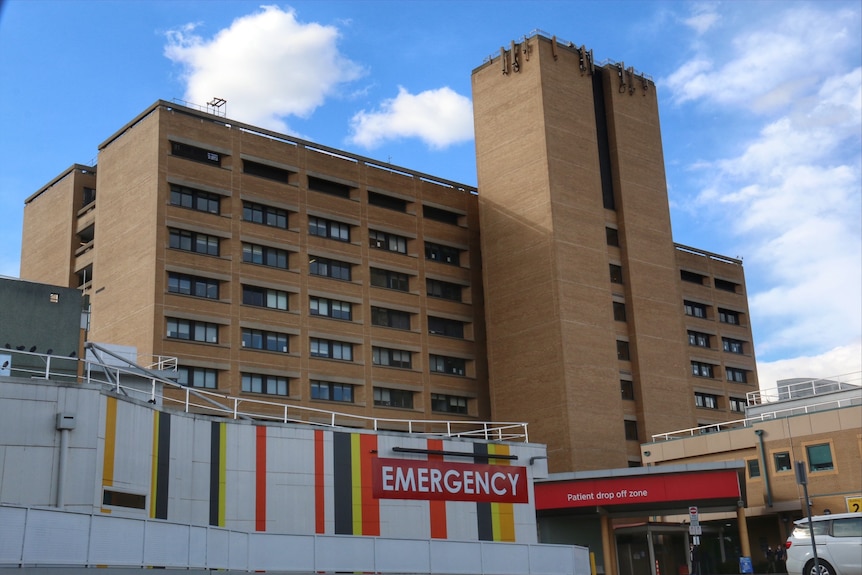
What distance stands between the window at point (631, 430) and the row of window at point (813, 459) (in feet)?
60.5

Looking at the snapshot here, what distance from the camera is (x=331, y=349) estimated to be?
69.9 m

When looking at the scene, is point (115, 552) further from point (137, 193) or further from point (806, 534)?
point (137, 193)

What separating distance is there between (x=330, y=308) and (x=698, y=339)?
37.3 meters

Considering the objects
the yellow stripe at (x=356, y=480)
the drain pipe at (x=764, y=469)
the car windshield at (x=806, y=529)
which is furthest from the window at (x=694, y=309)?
the car windshield at (x=806, y=529)

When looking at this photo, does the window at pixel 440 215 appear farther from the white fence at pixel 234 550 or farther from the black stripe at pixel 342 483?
the white fence at pixel 234 550

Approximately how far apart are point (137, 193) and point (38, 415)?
4047 centimetres

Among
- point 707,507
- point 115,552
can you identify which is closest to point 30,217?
point 707,507

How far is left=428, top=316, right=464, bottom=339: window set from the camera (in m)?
76.4

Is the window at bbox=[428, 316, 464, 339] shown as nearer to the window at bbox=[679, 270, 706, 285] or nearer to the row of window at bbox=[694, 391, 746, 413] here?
the row of window at bbox=[694, 391, 746, 413]

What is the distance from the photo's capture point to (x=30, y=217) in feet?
280

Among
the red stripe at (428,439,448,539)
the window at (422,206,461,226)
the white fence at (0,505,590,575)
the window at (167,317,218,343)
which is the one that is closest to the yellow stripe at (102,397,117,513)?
the white fence at (0,505,590,575)

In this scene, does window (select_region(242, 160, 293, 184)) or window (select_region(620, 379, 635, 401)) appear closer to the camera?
window (select_region(242, 160, 293, 184))

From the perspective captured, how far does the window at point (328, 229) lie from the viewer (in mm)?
71688

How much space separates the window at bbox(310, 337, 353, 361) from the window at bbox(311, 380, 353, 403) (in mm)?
1809
